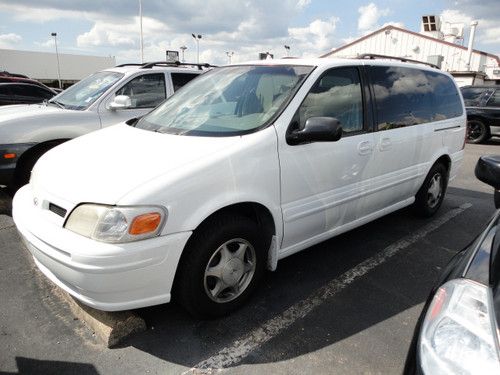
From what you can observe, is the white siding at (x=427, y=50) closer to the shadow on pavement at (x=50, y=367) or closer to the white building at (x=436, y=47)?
the white building at (x=436, y=47)

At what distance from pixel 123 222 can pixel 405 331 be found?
6.60ft

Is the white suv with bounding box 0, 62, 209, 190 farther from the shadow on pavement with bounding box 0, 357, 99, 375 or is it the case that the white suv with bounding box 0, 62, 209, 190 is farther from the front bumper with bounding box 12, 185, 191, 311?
the shadow on pavement with bounding box 0, 357, 99, 375

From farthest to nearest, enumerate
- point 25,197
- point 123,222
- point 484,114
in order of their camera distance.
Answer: point 484,114, point 25,197, point 123,222

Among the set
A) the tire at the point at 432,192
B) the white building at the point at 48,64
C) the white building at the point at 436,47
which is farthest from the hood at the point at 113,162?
the white building at the point at 48,64

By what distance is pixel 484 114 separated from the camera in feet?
38.8

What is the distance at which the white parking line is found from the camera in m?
2.44

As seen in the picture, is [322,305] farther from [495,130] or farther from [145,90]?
[495,130]

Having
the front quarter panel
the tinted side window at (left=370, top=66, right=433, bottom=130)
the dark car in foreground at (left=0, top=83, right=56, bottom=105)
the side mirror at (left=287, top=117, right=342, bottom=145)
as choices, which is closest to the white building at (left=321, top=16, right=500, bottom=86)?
the dark car in foreground at (left=0, top=83, right=56, bottom=105)

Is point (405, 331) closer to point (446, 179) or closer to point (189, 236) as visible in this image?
point (189, 236)

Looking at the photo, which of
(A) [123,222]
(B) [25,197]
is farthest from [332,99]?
(B) [25,197]

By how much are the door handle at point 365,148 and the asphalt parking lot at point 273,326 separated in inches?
40.4

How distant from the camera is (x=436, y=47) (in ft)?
88.3

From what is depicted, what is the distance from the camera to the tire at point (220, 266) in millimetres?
2512

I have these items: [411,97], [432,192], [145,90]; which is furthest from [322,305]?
[145,90]
